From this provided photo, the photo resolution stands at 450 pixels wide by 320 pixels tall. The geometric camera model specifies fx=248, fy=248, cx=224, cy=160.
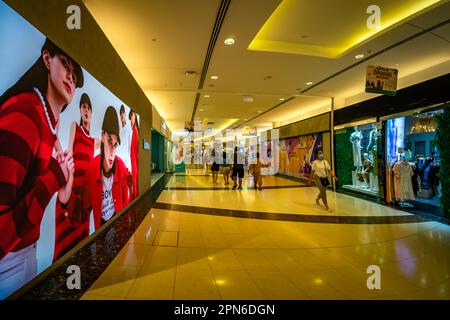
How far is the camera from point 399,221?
5.32 m

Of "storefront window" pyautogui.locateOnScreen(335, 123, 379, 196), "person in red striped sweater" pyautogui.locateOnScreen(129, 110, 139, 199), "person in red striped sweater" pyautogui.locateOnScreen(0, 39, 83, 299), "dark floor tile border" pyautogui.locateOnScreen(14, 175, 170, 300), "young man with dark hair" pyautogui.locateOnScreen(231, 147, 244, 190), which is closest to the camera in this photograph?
"person in red striped sweater" pyautogui.locateOnScreen(0, 39, 83, 299)

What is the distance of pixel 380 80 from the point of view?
18.0 feet

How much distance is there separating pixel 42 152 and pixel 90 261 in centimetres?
148

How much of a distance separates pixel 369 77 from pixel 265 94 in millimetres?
4107

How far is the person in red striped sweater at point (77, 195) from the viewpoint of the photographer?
2.82 meters

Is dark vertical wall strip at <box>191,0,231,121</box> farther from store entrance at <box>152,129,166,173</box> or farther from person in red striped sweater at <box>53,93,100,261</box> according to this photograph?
store entrance at <box>152,129,166,173</box>

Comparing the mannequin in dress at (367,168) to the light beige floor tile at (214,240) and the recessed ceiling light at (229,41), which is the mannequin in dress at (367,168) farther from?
A: the light beige floor tile at (214,240)

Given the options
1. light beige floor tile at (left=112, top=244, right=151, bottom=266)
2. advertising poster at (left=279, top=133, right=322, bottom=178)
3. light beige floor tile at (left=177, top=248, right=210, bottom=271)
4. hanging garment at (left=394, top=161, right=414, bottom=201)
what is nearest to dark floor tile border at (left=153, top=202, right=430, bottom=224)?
hanging garment at (left=394, top=161, right=414, bottom=201)

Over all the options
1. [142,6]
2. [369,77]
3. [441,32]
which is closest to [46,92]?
[142,6]

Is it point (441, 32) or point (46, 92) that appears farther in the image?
point (441, 32)

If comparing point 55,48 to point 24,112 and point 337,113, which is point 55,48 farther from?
point 337,113

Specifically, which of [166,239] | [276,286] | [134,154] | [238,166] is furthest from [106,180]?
[238,166]

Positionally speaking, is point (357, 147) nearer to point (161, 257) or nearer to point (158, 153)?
point (161, 257)

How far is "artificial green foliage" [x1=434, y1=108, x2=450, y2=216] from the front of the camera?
5.22 m
